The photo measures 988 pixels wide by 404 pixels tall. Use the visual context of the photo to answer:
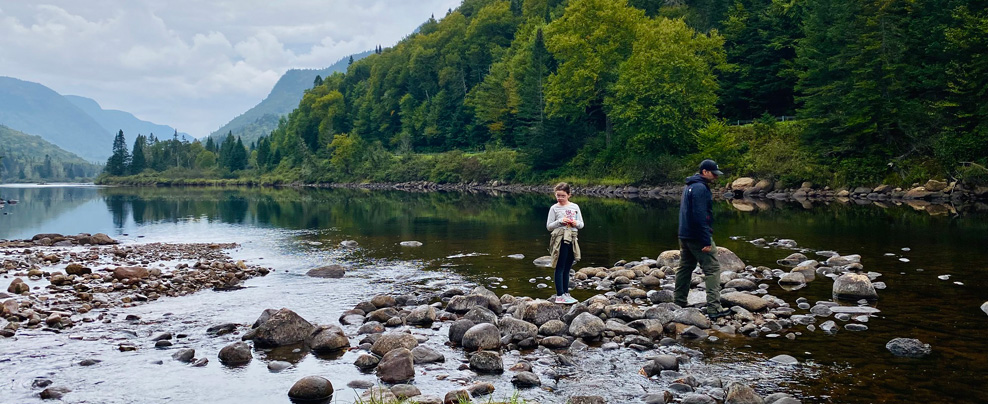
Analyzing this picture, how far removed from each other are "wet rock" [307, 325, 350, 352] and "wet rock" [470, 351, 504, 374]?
8.13 ft

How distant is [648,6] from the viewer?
323 ft

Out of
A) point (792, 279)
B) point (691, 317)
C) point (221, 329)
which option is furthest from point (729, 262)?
point (221, 329)

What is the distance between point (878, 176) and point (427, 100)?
9329 cm

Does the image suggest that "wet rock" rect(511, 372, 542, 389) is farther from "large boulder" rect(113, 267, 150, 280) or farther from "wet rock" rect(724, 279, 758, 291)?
"large boulder" rect(113, 267, 150, 280)

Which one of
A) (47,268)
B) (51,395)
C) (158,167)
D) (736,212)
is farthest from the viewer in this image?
(158,167)

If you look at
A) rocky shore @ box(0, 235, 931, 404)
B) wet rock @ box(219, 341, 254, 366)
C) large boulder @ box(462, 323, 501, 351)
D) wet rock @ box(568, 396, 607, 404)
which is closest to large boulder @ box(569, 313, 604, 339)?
rocky shore @ box(0, 235, 931, 404)

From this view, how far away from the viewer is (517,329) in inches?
431

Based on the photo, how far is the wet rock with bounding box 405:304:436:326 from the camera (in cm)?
1232

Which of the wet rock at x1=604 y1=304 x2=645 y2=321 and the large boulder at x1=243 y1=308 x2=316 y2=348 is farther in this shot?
the wet rock at x1=604 y1=304 x2=645 y2=321

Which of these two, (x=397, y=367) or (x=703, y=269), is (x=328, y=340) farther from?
(x=703, y=269)

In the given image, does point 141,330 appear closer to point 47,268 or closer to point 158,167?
point 47,268

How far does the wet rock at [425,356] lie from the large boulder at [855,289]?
8700mm

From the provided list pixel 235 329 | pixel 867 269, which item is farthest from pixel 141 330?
pixel 867 269

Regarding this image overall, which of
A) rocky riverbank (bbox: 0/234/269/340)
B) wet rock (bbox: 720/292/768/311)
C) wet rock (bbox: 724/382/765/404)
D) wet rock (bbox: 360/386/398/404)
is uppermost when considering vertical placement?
wet rock (bbox: 720/292/768/311)
